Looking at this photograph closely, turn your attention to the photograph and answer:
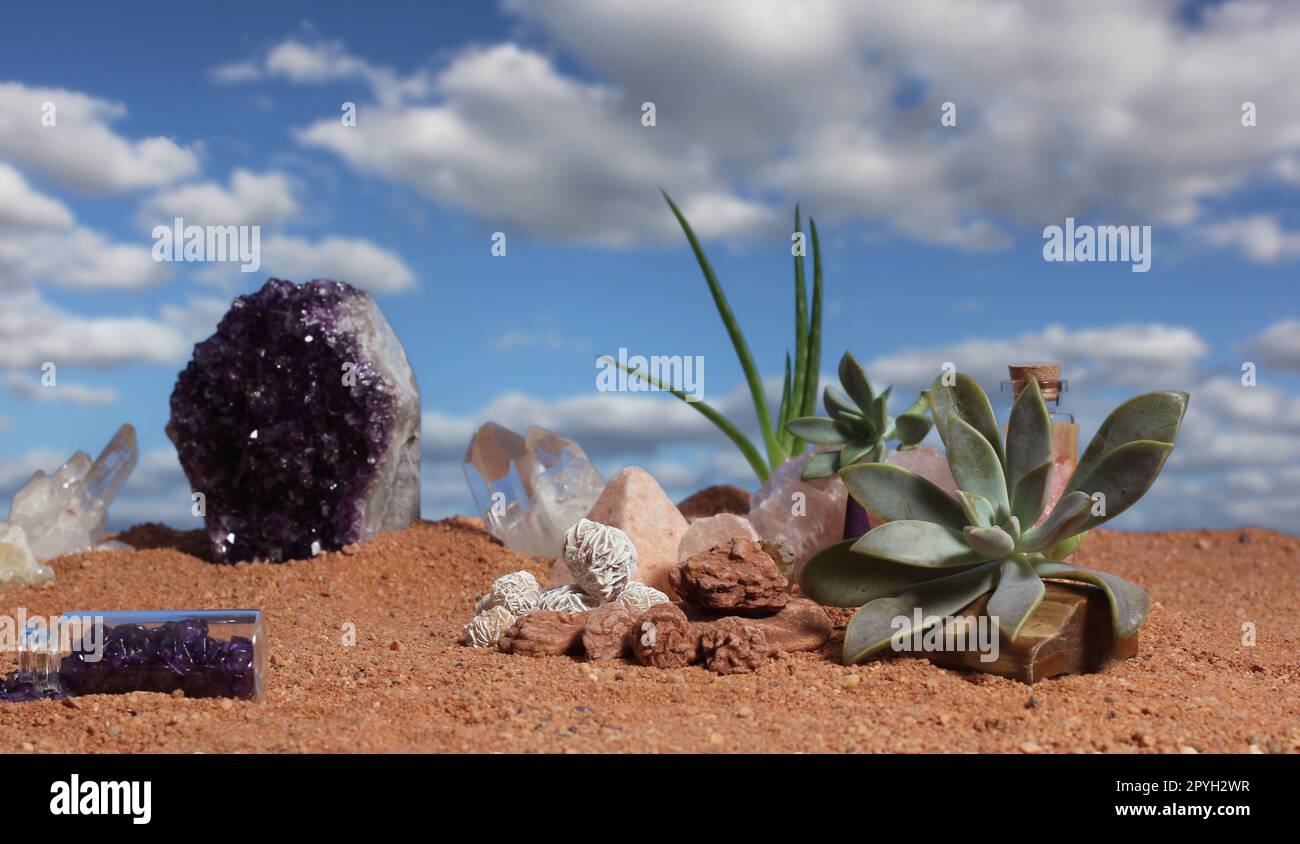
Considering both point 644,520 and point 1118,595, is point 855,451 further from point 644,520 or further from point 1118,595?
point 1118,595

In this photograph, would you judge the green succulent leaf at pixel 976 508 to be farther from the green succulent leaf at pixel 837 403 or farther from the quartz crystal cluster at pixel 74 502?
the quartz crystal cluster at pixel 74 502

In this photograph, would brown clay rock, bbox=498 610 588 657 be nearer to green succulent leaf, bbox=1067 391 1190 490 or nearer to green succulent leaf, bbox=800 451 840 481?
green succulent leaf, bbox=800 451 840 481

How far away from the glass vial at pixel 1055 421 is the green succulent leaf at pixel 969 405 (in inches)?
24.2

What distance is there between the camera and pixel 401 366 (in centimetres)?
575

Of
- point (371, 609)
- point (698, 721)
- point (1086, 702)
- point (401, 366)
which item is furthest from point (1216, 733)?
point (401, 366)

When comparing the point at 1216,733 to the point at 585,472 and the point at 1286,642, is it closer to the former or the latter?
the point at 1286,642

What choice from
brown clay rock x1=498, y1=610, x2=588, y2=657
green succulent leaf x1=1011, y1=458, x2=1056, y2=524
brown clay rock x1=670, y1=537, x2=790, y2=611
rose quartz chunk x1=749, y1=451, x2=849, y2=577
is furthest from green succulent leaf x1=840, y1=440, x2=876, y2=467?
brown clay rock x1=498, y1=610, x2=588, y2=657

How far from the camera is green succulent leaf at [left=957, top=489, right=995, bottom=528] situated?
3.19m

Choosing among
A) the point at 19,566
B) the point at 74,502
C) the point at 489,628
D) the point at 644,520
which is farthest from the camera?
the point at 74,502

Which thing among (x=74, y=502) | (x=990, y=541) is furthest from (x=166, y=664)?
(x=74, y=502)

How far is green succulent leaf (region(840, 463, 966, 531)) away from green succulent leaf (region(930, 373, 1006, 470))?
255 millimetres

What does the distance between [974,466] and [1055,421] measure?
3.49ft

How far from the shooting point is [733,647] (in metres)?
3.20
